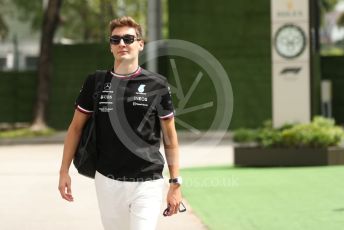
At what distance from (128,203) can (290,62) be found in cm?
1358

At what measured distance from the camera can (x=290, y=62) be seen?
18.0 metres

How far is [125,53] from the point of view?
4.96m

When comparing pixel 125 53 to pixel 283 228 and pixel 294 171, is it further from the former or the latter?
pixel 294 171

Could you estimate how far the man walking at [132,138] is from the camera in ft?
16.0

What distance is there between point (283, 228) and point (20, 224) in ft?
→ 9.66

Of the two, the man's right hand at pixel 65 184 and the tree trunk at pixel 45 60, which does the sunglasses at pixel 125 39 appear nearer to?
the man's right hand at pixel 65 184

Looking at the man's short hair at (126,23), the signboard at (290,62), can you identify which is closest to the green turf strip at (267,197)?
the signboard at (290,62)

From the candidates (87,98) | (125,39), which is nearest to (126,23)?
(125,39)

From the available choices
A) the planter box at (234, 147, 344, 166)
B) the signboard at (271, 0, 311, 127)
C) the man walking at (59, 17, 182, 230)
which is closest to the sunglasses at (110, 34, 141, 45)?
the man walking at (59, 17, 182, 230)

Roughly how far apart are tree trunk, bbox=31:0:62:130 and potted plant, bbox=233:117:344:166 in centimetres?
1369

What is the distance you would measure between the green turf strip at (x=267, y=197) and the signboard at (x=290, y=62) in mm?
1889

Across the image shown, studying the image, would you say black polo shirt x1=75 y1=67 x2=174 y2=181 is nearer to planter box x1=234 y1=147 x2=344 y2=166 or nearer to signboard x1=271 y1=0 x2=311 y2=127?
planter box x1=234 y1=147 x2=344 y2=166

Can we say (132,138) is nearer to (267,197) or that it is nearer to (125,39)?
(125,39)

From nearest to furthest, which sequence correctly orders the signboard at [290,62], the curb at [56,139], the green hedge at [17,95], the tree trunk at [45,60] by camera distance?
the signboard at [290,62] < the curb at [56,139] < the tree trunk at [45,60] < the green hedge at [17,95]
